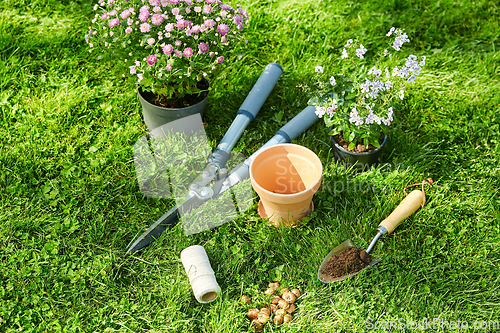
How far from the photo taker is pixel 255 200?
99.0 inches

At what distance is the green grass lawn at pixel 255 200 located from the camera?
209 centimetres

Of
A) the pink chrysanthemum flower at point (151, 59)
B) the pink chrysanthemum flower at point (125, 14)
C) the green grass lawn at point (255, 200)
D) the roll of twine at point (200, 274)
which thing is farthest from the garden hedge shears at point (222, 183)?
the pink chrysanthemum flower at point (125, 14)

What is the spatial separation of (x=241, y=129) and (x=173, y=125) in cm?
42

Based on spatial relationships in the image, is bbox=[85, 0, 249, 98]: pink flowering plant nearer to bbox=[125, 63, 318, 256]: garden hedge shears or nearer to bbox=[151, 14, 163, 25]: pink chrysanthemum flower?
bbox=[151, 14, 163, 25]: pink chrysanthemum flower

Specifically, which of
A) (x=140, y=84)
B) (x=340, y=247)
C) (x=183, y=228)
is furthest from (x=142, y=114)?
(x=340, y=247)

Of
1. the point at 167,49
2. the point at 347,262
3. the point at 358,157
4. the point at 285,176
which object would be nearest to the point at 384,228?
the point at 347,262

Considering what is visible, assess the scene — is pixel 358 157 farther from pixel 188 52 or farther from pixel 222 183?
pixel 188 52

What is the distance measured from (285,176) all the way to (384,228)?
1.94 feet

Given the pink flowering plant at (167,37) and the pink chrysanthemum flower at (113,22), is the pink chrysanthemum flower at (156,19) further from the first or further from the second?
the pink chrysanthemum flower at (113,22)

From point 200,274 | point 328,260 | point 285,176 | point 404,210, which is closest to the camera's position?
point 200,274

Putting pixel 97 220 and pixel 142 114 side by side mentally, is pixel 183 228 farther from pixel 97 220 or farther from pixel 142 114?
pixel 142 114

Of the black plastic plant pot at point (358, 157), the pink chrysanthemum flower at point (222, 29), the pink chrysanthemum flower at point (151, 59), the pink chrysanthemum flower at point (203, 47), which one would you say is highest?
the pink chrysanthemum flower at point (222, 29)

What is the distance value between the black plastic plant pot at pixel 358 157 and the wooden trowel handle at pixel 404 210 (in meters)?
0.30

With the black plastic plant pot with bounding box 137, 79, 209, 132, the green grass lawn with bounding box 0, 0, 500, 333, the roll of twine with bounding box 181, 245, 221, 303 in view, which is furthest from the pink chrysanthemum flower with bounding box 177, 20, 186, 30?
the roll of twine with bounding box 181, 245, 221, 303
